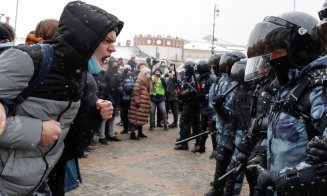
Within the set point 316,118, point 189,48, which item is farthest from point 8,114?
point 189,48

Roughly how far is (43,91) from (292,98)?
4.35 feet

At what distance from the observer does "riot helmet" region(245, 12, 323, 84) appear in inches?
96.7

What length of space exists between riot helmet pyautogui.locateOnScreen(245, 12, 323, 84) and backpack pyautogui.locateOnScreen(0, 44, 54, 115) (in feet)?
4.28

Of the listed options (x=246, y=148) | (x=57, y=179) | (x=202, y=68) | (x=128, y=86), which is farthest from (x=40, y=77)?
(x=128, y=86)

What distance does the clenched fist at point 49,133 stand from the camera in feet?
6.80

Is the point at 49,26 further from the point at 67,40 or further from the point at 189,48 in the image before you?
the point at 189,48

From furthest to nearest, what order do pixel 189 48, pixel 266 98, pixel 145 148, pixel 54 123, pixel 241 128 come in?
1. pixel 189 48
2. pixel 145 148
3. pixel 241 128
4. pixel 266 98
5. pixel 54 123

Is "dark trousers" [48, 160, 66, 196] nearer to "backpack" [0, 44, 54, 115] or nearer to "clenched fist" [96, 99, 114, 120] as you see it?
"clenched fist" [96, 99, 114, 120]

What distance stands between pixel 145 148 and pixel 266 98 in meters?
5.55

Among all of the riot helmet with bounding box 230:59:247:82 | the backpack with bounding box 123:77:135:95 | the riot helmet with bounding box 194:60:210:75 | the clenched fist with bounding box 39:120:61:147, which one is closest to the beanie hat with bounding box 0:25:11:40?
the clenched fist with bounding box 39:120:61:147

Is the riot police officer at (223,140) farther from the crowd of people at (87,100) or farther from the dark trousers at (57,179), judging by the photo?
the dark trousers at (57,179)

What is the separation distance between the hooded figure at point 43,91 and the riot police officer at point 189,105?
6738 mm

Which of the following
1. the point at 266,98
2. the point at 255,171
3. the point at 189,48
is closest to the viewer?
the point at 255,171

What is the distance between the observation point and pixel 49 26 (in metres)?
2.74
